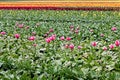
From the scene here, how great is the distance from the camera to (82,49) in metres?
5.04

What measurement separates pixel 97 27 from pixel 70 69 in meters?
5.18

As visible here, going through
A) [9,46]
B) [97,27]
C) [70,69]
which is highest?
[70,69]

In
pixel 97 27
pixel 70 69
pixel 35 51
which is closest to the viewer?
pixel 70 69

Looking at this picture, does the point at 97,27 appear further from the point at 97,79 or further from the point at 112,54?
the point at 97,79

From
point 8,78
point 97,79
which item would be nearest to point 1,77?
point 8,78

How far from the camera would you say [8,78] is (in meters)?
3.76

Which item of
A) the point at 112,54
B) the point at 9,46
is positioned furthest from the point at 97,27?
the point at 112,54

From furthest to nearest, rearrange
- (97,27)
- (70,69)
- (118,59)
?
(97,27) < (118,59) < (70,69)

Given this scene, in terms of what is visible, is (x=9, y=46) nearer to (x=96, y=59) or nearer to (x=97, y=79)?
(x=96, y=59)

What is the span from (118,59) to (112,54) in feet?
1.22

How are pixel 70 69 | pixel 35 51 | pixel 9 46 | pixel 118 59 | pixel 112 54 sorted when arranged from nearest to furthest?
pixel 70 69
pixel 118 59
pixel 112 54
pixel 35 51
pixel 9 46

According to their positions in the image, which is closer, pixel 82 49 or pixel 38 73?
pixel 38 73

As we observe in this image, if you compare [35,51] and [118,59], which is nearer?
[118,59]

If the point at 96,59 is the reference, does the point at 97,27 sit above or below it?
below
